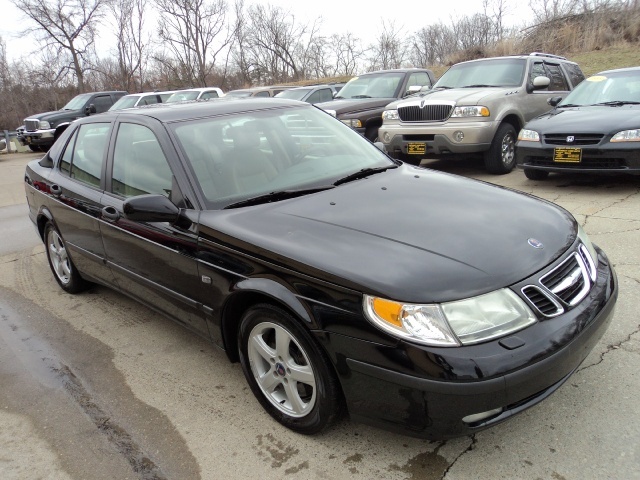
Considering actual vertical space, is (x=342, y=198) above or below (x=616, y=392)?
above

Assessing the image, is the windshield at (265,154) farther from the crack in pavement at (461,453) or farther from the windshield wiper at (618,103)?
the windshield wiper at (618,103)

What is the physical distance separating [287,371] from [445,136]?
6.11m

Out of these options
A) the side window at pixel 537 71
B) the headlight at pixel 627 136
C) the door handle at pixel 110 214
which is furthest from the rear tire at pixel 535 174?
the door handle at pixel 110 214

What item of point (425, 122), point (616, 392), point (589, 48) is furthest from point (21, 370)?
point (589, 48)

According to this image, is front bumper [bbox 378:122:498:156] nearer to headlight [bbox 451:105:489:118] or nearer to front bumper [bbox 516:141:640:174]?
headlight [bbox 451:105:489:118]

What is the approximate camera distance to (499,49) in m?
23.3

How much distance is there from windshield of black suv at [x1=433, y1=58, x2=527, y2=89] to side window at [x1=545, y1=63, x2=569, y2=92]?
73cm

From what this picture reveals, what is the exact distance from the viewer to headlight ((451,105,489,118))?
7770 millimetres

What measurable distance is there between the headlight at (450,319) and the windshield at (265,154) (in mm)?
1198

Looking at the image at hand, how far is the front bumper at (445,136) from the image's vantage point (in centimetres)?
775

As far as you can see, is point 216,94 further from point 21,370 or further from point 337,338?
point 337,338

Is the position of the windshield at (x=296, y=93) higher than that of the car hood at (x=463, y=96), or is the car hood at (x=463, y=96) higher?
the windshield at (x=296, y=93)

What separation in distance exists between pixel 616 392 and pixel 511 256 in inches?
39.8

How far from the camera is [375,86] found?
1093cm
